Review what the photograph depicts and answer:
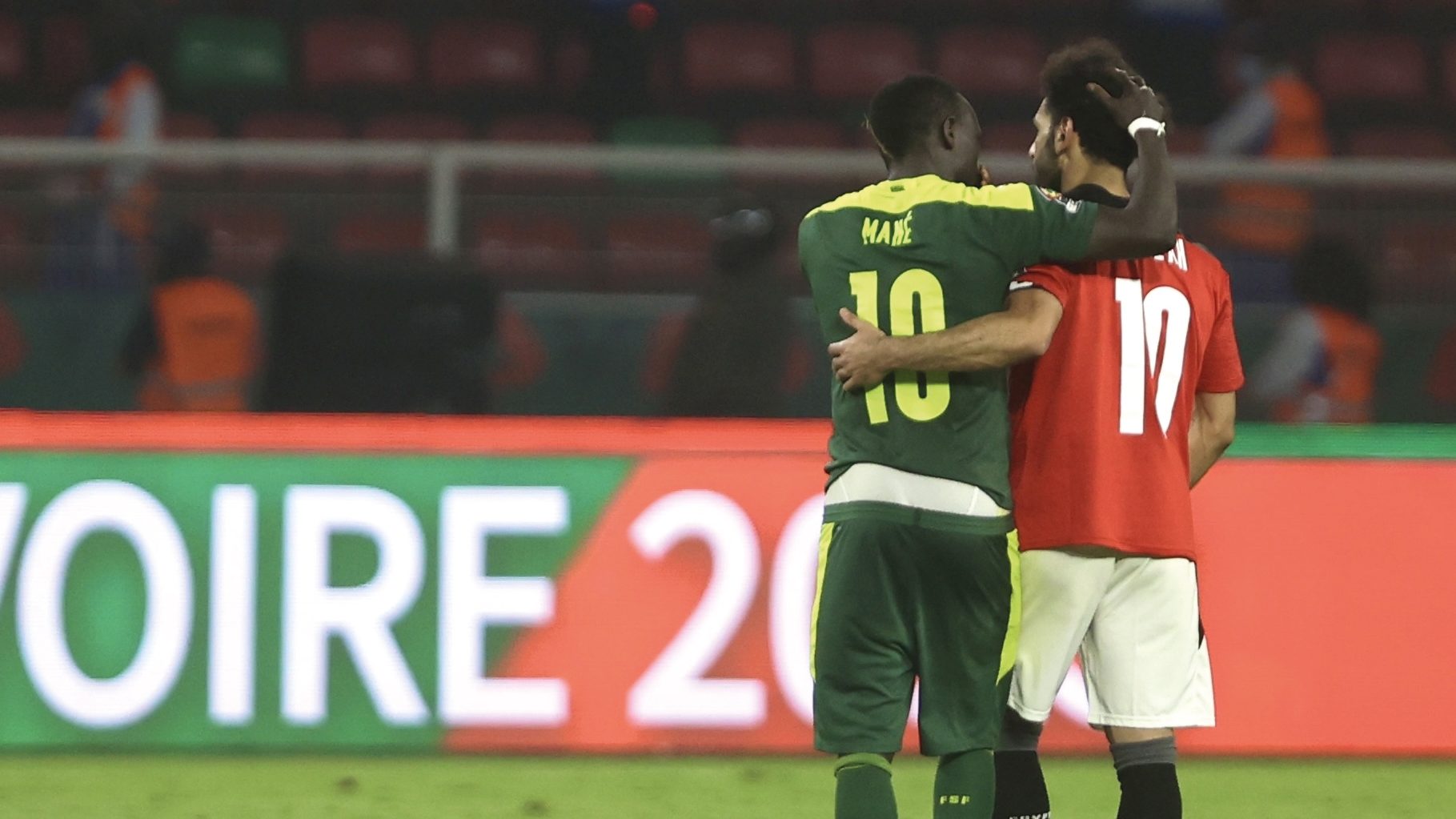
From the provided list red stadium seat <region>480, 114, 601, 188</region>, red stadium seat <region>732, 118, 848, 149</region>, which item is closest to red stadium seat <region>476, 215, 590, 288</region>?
red stadium seat <region>480, 114, 601, 188</region>

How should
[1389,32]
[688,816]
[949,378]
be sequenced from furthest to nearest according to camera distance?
[1389,32] < [688,816] < [949,378]

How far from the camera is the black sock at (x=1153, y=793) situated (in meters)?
4.18

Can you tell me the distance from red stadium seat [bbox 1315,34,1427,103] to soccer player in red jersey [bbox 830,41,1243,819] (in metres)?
8.30

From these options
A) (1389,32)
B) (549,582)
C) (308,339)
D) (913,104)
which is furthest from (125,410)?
(1389,32)

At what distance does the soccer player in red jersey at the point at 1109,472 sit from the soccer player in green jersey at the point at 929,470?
10cm

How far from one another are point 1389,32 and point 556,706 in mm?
8025

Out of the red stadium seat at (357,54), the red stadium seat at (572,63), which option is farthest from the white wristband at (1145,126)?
the red stadium seat at (357,54)

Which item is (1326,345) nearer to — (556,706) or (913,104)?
(556,706)

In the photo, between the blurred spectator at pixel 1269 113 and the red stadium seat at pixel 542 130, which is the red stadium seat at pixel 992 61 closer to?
the blurred spectator at pixel 1269 113

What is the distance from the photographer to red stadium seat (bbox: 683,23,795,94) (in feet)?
38.5

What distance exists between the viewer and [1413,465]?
661 centimetres

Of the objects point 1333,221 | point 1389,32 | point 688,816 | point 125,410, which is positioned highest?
point 1389,32

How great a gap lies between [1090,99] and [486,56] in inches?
316

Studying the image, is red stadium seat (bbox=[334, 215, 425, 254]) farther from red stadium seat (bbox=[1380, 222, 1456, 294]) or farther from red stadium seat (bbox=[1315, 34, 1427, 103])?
red stadium seat (bbox=[1315, 34, 1427, 103])
